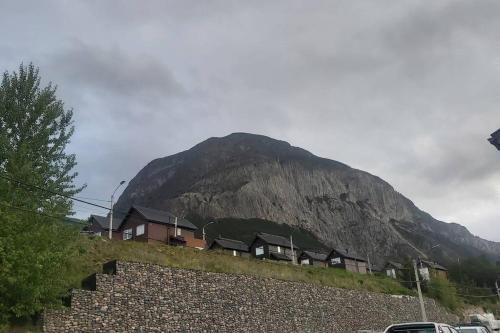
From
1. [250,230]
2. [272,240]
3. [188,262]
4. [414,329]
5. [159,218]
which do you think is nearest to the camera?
[414,329]

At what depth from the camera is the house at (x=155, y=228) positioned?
199 ft

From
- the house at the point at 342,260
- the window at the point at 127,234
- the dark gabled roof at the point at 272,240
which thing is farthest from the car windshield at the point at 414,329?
the house at the point at 342,260

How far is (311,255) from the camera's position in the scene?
300ft

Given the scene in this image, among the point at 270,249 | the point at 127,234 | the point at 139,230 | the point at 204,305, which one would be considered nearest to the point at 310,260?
the point at 270,249

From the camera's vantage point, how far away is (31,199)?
23531 millimetres

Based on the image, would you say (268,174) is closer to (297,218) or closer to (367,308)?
(297,218)

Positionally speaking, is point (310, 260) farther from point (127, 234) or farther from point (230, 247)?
point (127, 234)

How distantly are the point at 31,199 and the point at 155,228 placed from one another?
3849cm

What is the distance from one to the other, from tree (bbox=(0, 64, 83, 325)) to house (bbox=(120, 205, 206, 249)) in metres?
34.0

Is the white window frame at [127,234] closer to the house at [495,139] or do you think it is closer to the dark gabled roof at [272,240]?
the dark gabled roof at [272,240]

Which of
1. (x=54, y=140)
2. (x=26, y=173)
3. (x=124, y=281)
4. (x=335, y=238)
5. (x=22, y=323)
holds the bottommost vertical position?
(x=22, y=323)

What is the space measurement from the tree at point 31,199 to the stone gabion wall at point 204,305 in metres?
2.61

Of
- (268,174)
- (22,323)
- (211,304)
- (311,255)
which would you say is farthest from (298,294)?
(268,174)

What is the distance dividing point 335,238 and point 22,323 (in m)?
163
